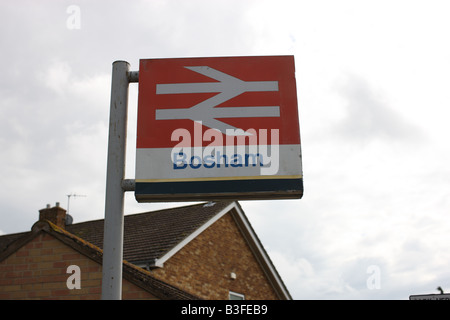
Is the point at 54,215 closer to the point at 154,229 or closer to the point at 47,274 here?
the point at 154,229

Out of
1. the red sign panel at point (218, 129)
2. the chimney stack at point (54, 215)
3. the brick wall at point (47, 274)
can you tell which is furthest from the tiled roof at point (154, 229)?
Answer: the red sign panel at point (218, 129)

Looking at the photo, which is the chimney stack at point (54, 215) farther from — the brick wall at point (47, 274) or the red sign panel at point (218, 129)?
the red sign panel at point (218, 129)

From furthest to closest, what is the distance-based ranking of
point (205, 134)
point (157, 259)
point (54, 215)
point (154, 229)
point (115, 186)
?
1. point (54, 215)
2. point (154, 229)
3. point (157, 259)
4. point (205, 134)
5. point (115, 186)

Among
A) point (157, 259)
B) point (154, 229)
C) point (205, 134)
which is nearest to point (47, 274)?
point (157, 259)

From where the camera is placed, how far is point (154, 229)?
59.7 ft

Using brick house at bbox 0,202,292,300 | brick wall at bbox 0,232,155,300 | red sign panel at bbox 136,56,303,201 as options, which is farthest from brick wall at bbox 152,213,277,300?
red sign panel at bbox 136,56,303,201

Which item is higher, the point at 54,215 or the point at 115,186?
the point at 54,215

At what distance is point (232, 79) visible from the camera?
402 centimetres

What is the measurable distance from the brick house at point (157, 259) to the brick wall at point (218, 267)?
0.10ft

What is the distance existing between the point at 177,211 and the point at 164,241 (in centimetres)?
396

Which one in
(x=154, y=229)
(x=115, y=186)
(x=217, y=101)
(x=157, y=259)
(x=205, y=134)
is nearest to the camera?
(x=115, y=186)

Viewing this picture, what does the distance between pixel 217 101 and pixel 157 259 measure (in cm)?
1119

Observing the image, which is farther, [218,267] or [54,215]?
[54,215]
